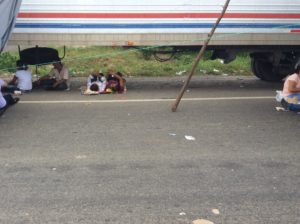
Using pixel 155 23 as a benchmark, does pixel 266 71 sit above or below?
below

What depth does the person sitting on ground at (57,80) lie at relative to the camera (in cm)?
1118

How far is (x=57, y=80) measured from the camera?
11219 mm

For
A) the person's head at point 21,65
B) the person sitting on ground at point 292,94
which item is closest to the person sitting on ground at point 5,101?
the person's head at point 21,65

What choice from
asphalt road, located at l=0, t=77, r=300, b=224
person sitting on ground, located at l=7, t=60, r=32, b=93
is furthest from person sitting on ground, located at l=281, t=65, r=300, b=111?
person sitting on ground, located at l=7, t=60, r=32, b=93

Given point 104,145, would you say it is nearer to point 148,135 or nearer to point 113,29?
point 148,135

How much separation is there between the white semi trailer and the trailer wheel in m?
1.43

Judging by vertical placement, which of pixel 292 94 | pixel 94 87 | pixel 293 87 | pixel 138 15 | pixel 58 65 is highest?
pixel 138 15

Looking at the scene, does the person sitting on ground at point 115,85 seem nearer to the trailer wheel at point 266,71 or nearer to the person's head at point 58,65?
the person's head at point 58,65

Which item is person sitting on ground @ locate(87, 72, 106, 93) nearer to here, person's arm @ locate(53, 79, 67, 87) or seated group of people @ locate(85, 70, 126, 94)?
seated group of people @ locate(85, 70, 126, 94)

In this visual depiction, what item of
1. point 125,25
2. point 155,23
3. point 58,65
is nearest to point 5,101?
point 58,65

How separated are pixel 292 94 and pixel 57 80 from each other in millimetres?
5080

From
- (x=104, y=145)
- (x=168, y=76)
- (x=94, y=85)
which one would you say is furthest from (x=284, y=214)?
(x=168, y=76)

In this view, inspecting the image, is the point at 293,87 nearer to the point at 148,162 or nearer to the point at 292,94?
the point at 292,94

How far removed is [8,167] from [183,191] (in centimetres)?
208
